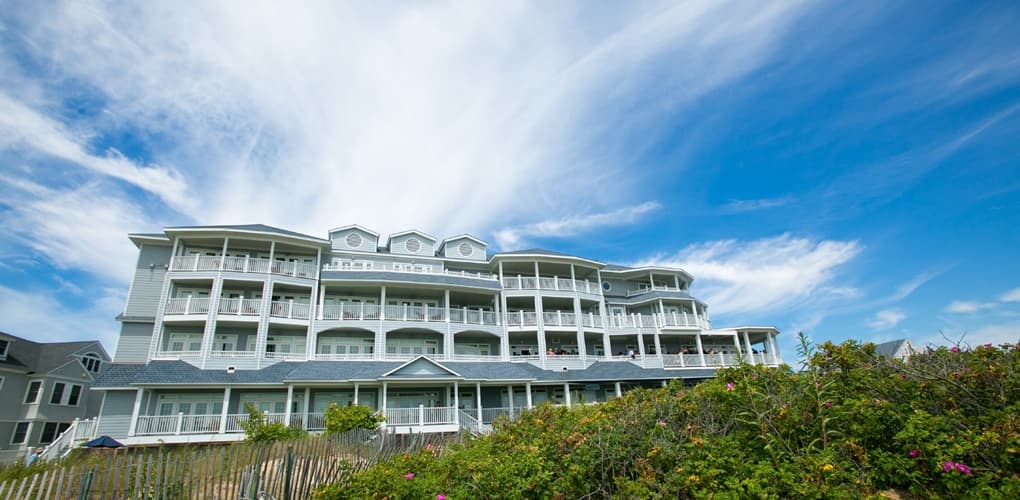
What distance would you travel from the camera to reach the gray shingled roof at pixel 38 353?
30.7 meters

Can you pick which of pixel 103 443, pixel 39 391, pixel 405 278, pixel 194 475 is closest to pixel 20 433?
pixel 39 391

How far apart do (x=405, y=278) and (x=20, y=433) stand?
2618cm

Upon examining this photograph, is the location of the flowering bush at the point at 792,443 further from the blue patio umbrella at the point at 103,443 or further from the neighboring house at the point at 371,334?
the blue patio umbrella at the point at 103,443

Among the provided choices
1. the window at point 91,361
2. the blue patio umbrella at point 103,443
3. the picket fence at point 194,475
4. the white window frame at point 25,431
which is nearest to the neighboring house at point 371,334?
the blue patio umbrella at point 103,443

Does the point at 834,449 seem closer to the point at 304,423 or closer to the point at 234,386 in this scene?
the point at 304,423

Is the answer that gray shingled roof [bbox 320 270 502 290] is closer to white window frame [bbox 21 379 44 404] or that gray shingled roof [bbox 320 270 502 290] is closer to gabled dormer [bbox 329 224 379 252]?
gabled dormer [bbox 329 224 379 252]

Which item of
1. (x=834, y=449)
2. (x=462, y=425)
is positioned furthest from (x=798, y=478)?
(x=462, y=425)

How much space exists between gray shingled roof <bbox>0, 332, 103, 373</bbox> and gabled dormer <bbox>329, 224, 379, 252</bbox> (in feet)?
70.7

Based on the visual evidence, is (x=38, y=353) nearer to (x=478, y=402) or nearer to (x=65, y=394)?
(x=65, y=394)

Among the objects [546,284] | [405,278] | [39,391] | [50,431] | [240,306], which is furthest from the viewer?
[546,284]

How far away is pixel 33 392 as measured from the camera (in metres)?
30.8

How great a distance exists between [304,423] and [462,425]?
7.45 meters

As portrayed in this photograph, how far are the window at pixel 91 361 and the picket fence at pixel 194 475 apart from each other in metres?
37.1

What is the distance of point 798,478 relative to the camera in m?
5.07
